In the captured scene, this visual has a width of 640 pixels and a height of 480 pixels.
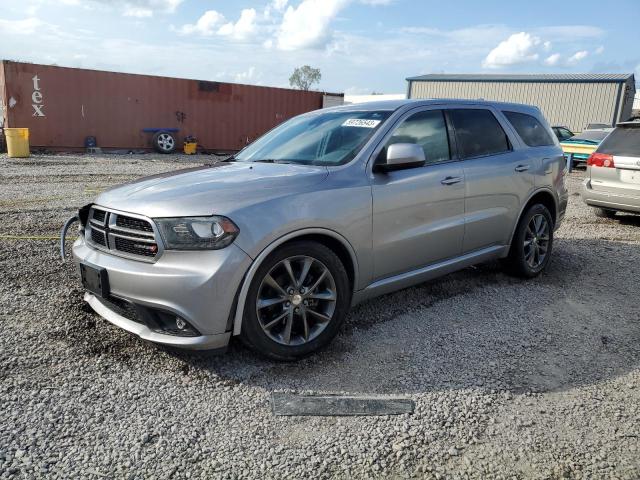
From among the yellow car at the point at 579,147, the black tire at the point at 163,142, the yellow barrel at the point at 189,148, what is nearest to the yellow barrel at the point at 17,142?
the black tire at the point at 163,142

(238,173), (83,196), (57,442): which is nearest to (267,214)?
(238,173)

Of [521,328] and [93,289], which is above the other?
[93,289]

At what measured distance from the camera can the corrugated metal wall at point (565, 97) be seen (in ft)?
112

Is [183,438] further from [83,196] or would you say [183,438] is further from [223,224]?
[83,196]

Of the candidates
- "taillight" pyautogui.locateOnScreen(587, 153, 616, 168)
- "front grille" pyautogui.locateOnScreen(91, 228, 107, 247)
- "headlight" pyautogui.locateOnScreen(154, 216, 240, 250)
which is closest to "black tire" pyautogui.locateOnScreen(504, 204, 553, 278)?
"taillight" pyautogui.locateOnScreen(587, 153, 616, 168)

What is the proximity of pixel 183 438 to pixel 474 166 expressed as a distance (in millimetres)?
3206

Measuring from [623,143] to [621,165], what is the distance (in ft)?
1.37

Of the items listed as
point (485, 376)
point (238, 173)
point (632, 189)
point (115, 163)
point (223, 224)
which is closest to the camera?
point (223, 224)

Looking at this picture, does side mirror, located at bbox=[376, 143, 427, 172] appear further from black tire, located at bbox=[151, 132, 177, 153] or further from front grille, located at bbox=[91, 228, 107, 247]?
black tire, located at bbox=[151, 132, 177, 153]

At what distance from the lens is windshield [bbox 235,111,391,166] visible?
394cm

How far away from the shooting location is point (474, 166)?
4.58m

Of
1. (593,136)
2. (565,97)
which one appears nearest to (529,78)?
(565,97)

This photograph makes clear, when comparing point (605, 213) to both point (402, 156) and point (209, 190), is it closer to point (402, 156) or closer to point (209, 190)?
point (402, 156)

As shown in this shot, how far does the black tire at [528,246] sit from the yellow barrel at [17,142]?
1541cm
